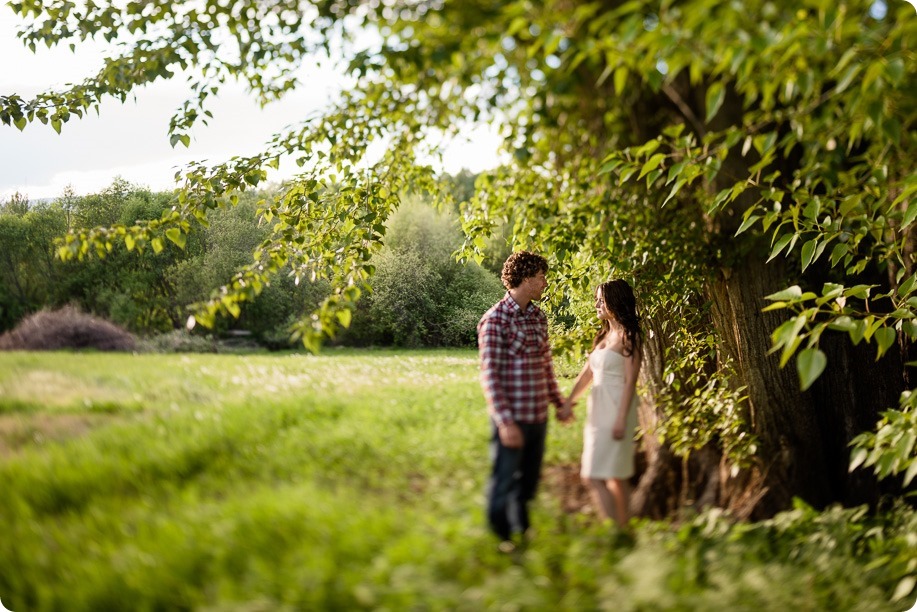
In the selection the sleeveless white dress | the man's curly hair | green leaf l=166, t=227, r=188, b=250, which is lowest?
the sleeveless white dress

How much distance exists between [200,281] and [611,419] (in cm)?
218

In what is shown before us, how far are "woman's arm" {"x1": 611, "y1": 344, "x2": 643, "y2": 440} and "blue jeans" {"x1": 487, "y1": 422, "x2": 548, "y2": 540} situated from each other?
1.41ft

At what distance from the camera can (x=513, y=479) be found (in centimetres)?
311

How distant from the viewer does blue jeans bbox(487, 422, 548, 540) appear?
301 centimetres

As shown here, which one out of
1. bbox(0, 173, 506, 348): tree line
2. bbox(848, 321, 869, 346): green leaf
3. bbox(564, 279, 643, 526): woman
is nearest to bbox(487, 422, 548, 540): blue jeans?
bbox(564, 279, 643, 526): woman

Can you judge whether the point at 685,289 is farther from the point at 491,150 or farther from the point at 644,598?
the point at 644,598

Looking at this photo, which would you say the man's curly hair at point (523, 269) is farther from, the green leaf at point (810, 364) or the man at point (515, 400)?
the green leaf at point (810, 364)

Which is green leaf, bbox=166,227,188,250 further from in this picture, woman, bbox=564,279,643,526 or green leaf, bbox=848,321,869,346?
green leaf, bbox=848,321,869,346

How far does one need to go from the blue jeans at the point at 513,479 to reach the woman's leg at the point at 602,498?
303mm

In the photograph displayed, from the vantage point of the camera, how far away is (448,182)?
4238mm

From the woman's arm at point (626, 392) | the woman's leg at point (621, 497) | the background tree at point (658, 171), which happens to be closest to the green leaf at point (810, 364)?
the background tree at point (658, 171)

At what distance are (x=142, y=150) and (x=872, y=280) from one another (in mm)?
5103

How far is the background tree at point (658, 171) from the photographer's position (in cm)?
290

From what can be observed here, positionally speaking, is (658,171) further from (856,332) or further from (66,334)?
(66,334)
